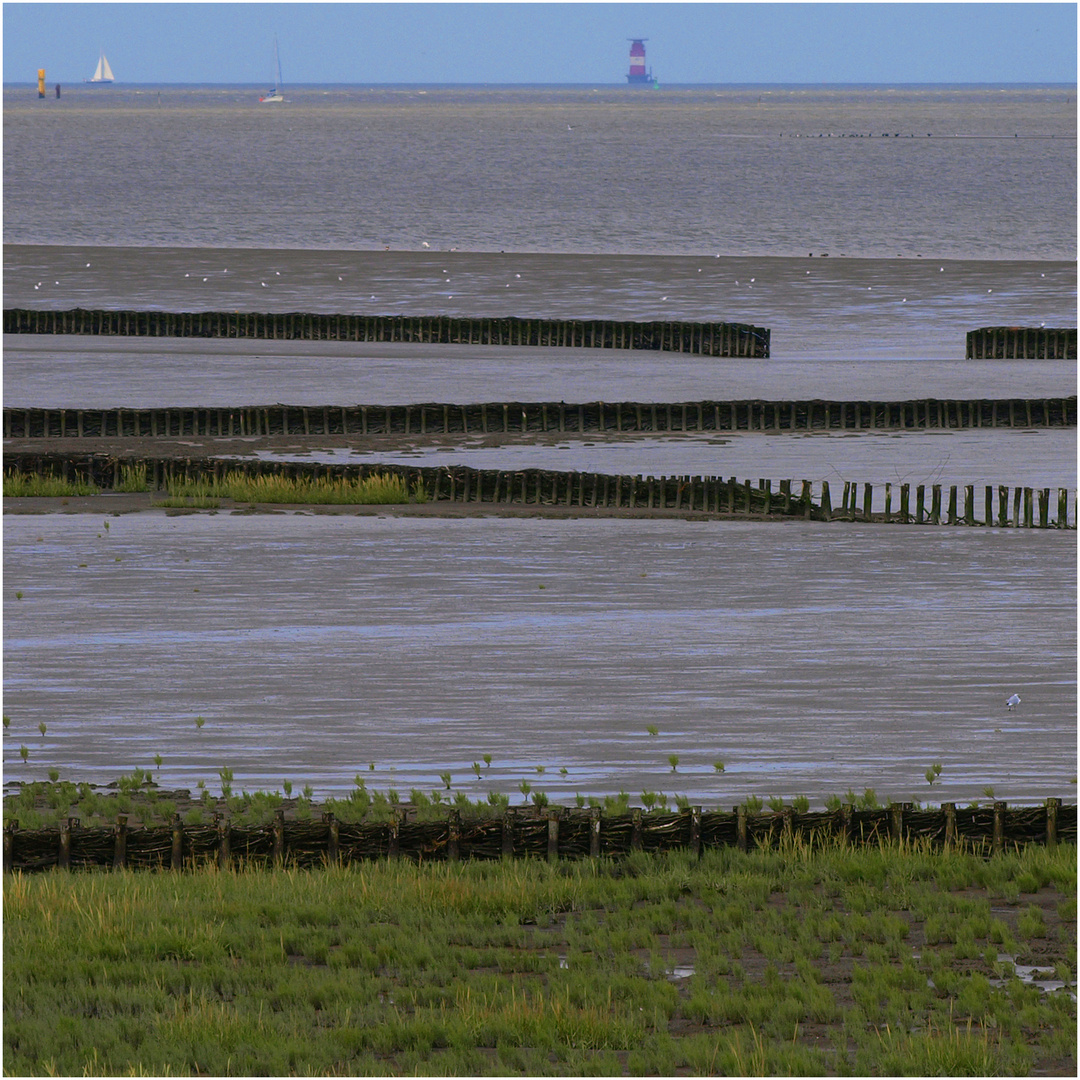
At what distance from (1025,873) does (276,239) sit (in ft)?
336

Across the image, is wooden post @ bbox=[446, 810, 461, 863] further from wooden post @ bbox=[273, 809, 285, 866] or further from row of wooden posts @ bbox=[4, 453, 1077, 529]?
row of wooden posts @ bbox=[4, 453, 1077, 529]

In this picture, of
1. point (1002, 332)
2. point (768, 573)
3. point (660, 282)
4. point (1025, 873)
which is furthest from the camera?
point (660, 282)

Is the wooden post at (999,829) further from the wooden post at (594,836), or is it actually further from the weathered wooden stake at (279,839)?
the weathered wooden stake at (279,839)

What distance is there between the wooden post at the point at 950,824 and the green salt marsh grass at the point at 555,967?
1.20 ft

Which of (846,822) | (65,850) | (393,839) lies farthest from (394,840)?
(846,822)

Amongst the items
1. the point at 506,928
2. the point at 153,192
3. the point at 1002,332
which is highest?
the point at 153,192

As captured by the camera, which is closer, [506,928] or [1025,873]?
[506,928]

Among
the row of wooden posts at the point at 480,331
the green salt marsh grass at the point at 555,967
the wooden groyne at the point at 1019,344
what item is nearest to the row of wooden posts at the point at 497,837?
the green salt marsh grass at the point at 555,967

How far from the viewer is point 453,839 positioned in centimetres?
1697

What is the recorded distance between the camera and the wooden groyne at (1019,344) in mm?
57062

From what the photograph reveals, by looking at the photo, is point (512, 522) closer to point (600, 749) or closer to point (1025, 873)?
point (600, 749)

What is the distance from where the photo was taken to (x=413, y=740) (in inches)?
819

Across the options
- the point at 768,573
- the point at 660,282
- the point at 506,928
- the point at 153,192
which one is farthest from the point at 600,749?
the point at 153,192

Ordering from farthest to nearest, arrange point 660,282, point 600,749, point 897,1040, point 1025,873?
point 660,282, point 600,749, point 1025,873, point 897,1040
